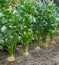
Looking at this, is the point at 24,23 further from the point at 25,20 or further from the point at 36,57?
the point at 36,57

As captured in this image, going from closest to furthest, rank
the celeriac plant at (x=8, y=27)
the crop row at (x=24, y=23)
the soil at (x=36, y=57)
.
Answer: the celeriac plant at (x=8, y=27)
the crop row at (x=24, y=23)
the soil at (x=36, y=57)

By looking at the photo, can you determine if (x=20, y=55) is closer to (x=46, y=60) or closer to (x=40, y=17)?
(x=46, y=60)

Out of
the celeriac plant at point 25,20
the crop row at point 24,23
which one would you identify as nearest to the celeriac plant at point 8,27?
the crop row at point 24,23

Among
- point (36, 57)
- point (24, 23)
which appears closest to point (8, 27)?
point (24, 23)

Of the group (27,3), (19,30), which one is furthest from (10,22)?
(27,3)

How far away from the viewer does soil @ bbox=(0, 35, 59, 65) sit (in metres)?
5.02

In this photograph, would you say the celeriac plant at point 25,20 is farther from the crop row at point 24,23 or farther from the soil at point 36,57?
the soil at point 36,57

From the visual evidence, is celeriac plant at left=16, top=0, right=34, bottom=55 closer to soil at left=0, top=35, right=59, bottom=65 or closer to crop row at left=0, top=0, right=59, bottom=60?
crop row at left=0, top=0, right=59, bottom=60

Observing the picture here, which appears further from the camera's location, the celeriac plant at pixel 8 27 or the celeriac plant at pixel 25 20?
the celeriac plant at pixel 25 20

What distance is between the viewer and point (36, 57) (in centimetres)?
532

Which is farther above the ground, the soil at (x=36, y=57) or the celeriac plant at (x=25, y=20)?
the celeriac plant at (x=25, y=20)

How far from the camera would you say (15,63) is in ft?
16.3

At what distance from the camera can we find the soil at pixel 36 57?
502 cm

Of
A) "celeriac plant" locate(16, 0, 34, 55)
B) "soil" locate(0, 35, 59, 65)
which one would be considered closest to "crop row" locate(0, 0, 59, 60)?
"celeriac plant" locate(16, 0, 34, 55)
